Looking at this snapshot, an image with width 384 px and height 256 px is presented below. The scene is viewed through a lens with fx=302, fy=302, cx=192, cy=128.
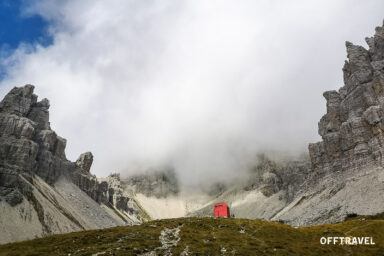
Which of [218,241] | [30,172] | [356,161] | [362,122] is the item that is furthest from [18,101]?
[362,122]

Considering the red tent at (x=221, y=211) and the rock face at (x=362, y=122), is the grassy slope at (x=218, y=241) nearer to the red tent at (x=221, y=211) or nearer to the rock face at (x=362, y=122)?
the red tent at (x=221, y=211)

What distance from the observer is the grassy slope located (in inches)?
1665

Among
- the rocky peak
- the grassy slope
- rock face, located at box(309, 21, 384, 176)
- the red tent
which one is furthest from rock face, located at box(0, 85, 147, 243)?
rock face, located at box(309, 21, 384, 176)

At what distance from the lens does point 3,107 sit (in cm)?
17338

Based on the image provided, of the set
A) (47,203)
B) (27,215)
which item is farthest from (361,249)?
(47,203)

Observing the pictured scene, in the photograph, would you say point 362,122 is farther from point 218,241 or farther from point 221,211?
point 218,241

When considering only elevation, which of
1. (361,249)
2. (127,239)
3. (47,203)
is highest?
(47,203)

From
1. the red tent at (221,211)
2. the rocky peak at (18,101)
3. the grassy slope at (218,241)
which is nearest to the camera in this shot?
the grassy slope at (218,241)

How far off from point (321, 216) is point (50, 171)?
155 meters

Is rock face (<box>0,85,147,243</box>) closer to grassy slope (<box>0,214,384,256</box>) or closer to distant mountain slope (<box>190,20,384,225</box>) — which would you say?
grassy slope (<box>0,214,384,256</box>)

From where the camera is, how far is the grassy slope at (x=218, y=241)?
4228cm

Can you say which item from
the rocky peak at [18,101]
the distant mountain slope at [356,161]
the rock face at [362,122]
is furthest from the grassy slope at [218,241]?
Answer: the rocky peak at [18,101]

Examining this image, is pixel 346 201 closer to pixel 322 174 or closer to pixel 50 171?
pixel 322 174

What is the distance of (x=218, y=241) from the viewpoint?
4669cm
